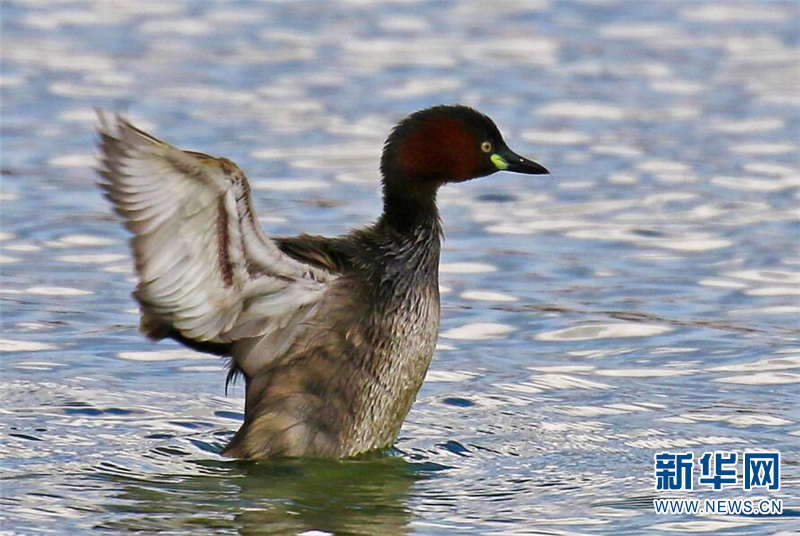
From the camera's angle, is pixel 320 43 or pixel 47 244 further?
pixel 320 43

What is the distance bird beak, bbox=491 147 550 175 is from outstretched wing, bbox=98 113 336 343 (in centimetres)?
121

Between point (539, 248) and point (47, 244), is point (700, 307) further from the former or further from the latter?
point (47, 244)

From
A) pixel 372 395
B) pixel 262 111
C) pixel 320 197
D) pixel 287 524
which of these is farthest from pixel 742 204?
pixel 287 524

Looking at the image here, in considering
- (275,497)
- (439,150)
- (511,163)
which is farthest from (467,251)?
(275,497)

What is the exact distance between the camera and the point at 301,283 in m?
8.88

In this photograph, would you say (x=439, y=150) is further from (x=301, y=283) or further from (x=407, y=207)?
(x=301, y=283)

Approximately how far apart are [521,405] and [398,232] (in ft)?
3.73

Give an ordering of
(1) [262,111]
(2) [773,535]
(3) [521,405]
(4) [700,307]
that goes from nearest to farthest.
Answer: (2) [773,535]
(3) [521,405]
(4) [700,307]
(1) [262,111]

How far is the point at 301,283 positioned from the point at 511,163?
1.48 metres

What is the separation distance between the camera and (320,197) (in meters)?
13.9

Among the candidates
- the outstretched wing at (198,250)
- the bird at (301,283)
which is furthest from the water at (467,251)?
the outstretched wing at (198,250)

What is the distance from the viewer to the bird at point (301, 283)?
26.9ft

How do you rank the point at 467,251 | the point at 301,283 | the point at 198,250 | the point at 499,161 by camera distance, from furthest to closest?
the point at 467,251 < the point at 499,161 < the point at 301,283 < the point at 198,250

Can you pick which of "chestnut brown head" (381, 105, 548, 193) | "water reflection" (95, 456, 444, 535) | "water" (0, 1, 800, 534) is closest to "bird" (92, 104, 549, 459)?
"chestnut brown head" (381, 105, 548, 193)
